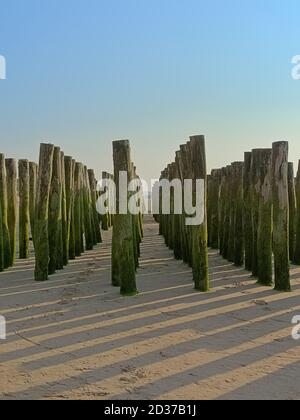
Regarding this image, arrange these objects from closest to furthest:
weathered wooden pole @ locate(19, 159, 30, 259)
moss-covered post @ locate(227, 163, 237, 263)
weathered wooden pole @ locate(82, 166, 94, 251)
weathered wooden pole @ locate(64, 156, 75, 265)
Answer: moss-covered post @ locate(227, 163, 237, 263) < weathered wooden pole @ locate(64, 156, 75, 265) < weathered wooden pole @ locate(19, 159, 30, 259) < weathered wooden pole @ locate(82, 166, 94, 251)

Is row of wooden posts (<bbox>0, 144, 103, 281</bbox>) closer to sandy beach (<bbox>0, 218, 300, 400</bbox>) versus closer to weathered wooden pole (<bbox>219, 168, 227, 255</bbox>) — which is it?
sandy beach (<bbox>0, 218, 300, 400</bbox>)

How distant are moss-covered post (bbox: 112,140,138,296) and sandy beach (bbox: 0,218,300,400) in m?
0.27

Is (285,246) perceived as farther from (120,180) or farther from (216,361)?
(216,361)

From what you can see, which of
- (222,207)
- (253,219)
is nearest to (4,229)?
(253,219)

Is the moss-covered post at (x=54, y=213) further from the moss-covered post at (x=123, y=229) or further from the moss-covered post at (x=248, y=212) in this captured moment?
the moss-covered post at (x=248, y=212)

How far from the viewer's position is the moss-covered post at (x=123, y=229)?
6.80 m

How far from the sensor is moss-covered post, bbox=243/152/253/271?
8.48 m

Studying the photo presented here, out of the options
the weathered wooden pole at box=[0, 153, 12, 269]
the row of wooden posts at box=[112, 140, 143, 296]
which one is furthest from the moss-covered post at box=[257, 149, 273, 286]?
the weathered wooden pole at box=[0, 153, 12, 269]

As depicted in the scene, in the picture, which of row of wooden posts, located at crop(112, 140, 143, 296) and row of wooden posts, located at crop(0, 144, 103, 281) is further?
row of wooden posts, located at crop(0, 144, 103, 281)

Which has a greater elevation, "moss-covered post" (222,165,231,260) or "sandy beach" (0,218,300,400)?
"moss-covered post" (222,165,231,260)

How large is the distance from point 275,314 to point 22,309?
3.01m

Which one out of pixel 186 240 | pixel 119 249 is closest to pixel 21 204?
pixel 186 240
